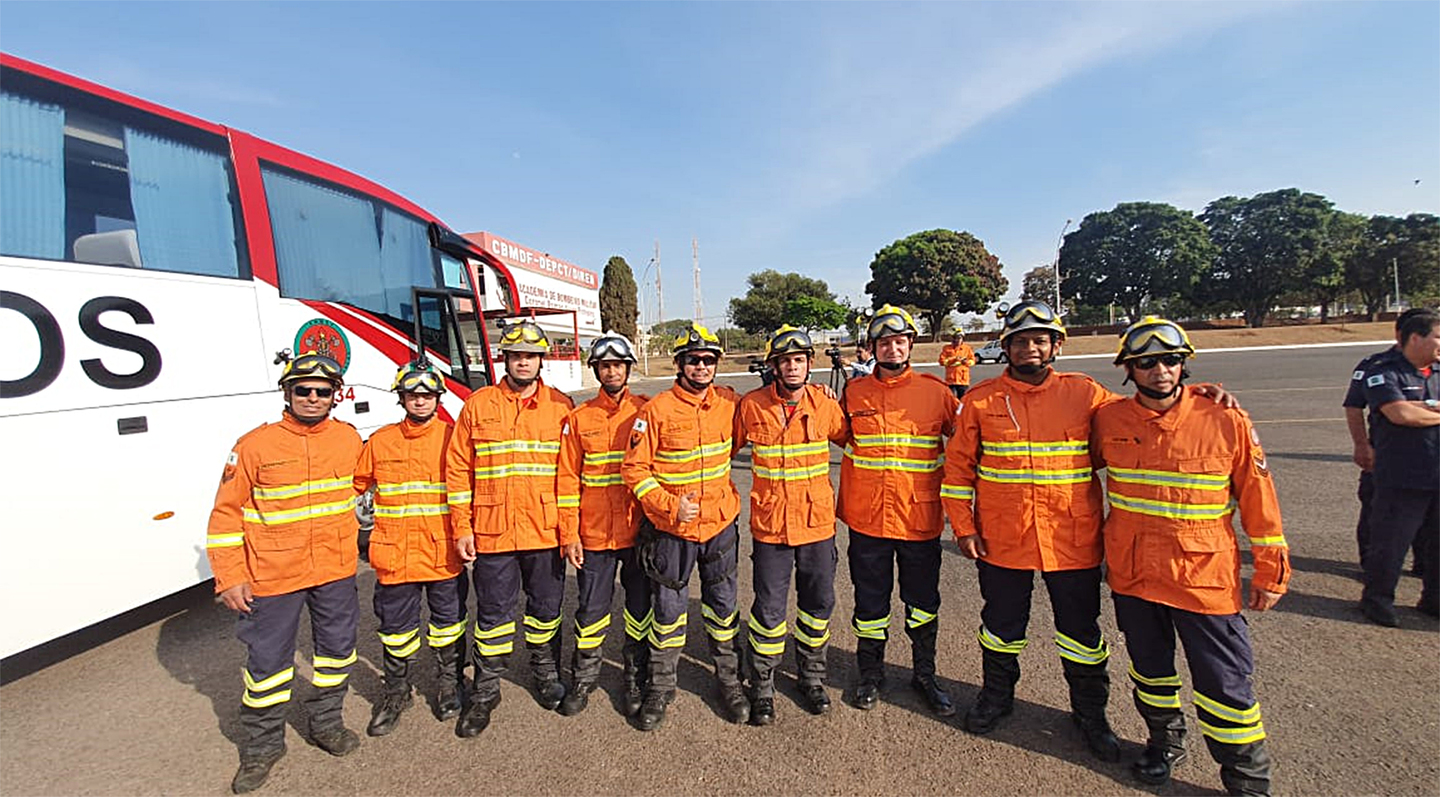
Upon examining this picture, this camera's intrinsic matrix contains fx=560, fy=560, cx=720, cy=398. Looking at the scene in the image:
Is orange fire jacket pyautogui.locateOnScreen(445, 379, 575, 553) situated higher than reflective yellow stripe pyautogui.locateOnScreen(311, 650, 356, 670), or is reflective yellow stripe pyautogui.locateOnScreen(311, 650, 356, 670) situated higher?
orange fire jacket pyautogui.locateOnScreen(445, 379, 575, 553)

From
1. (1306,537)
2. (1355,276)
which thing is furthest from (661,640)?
(1355,276)

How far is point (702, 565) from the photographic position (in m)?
3.19

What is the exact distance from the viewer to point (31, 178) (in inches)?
129

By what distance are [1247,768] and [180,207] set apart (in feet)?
22.3

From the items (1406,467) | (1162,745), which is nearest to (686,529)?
(1162,745)

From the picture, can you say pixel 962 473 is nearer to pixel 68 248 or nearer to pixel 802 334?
pixel 802 334

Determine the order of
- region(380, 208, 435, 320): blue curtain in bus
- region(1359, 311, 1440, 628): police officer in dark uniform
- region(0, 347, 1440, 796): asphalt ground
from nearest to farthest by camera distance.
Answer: region(0, 347, 1440, 796): asphalt ground, region(1359, 311, 1440, 628): police officer in dark uniform, region(380, 208, 435, 320): blue curtain in bus

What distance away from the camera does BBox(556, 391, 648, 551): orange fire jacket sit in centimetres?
322

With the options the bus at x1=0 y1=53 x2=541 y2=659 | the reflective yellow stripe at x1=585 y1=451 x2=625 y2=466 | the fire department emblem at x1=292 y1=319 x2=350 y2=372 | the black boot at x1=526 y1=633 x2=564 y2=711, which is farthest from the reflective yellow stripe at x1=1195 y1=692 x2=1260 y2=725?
the fire department emblem at x1=292 y1=319 x2=350 y2=372

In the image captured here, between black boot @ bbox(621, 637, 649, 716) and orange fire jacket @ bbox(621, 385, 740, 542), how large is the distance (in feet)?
2.51

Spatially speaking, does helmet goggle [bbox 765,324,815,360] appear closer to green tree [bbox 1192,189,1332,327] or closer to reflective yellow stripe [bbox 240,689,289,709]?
reflective yellow stripe [bbox 240,689,289,709]

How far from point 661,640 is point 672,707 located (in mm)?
402

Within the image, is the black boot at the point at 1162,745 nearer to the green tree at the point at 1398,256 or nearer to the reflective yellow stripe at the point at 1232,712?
the reflective yellow stripe at the point at 1232,712

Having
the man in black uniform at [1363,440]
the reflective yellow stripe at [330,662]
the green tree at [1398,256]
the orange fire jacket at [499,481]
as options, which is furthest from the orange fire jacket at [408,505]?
the green tree at [1398,256]
